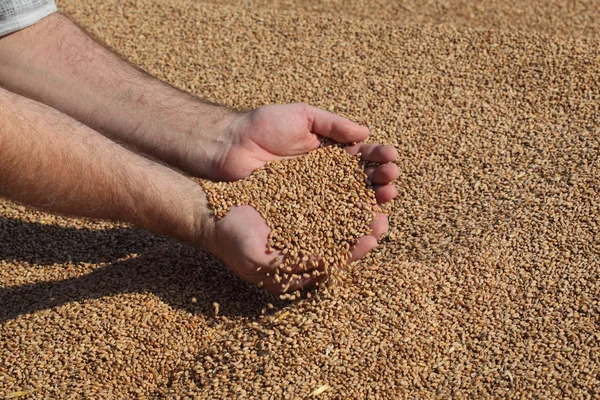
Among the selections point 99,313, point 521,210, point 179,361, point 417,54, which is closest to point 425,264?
point 521,210

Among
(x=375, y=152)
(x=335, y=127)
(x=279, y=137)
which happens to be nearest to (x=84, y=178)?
(x=279, y=137)

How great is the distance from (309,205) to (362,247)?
236 millimetres

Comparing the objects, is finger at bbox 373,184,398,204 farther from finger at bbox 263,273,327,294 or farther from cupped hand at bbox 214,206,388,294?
finger at bbox 263,273,327,294

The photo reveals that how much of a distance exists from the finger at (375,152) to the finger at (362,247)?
1.07ft

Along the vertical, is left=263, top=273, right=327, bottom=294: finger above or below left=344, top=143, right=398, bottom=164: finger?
below

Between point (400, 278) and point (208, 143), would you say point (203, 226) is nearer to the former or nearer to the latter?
point (208, 143)

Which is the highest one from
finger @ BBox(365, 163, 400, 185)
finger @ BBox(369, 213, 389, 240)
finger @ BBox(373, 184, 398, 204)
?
finger @ BBox(365, 163, 400, 185)

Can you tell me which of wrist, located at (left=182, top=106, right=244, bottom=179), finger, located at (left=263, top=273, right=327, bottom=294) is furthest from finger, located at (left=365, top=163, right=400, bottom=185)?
wrist, located at (left=182, top=106, right=244, bottom=179)

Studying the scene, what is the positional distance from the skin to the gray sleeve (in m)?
0.04

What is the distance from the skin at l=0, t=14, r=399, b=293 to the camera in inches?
95.6

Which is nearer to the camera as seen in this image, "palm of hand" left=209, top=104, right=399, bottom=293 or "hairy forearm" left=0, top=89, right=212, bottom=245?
"hairy forearm" left=0, top=89, right=212, bottom=245

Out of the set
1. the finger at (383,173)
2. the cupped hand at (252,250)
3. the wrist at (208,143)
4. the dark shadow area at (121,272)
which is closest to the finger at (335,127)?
the finger at (383,173)

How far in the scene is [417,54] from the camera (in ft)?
12.8

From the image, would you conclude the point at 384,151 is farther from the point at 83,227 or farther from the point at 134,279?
the point at 83,227
